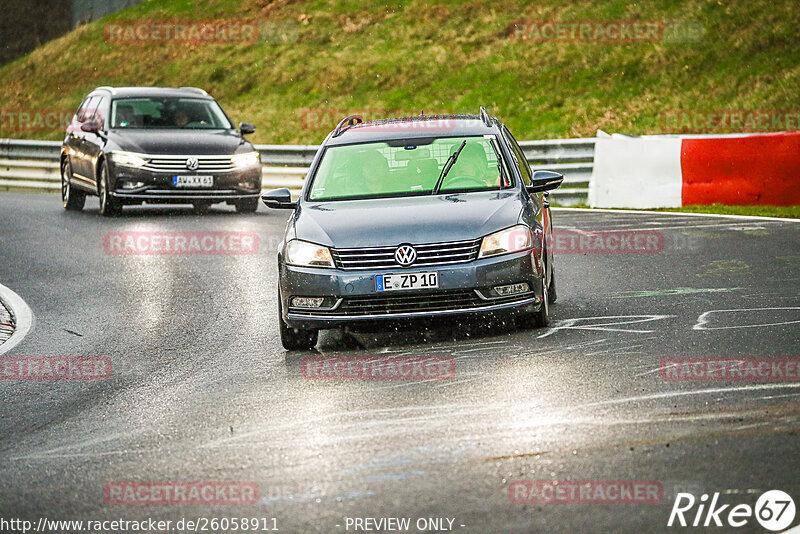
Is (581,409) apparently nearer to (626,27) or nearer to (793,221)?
(793,221)

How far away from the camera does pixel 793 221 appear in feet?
56.1

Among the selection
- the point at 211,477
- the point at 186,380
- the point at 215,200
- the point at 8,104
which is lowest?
the point at 8,104

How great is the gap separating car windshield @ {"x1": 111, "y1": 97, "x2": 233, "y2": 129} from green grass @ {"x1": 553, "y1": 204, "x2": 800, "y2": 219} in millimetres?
7186

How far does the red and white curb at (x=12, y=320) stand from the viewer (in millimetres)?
10589

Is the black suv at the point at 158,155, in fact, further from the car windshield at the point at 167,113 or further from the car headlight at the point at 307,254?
the car headlight at the point at 307,254

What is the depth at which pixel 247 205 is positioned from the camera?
2089 centimetres

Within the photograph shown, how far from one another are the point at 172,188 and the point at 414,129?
955 cm

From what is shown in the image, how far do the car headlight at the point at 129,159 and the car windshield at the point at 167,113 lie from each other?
1166mm

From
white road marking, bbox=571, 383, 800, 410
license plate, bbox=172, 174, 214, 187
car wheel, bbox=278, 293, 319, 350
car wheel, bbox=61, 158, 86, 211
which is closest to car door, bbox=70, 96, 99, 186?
car wheel, bbox=61, 158, 86, 211

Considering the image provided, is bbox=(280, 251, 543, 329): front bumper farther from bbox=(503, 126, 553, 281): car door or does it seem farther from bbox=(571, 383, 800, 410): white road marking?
bbox=(571, 383, 800, 410): white road marking

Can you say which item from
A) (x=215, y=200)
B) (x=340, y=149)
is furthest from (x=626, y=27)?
(x=340, y=149)

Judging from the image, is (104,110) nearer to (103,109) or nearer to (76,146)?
(103,109)

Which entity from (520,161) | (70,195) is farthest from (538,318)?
(70,195)

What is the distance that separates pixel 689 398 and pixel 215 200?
13952 millimetres
